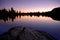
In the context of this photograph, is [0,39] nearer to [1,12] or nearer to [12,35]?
[12,35]

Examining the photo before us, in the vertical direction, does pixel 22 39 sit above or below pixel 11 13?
above

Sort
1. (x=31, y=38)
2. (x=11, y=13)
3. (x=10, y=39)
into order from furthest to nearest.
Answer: (x=11, y=13)
(x=31, y=38)
(x=10, y=39)

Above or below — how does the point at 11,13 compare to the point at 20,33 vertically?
below

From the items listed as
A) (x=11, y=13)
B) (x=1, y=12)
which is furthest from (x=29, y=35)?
(x=11, y=13)

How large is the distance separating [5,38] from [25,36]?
2.03m

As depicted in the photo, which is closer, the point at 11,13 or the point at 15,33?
the point at 15,33

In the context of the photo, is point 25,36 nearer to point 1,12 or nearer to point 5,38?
point 5,38

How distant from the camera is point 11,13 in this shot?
176875 millimetres

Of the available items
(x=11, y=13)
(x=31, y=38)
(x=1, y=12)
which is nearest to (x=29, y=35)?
Answer: (x=31, y=38)

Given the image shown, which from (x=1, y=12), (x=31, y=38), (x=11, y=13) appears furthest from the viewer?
(x=11, y=13)

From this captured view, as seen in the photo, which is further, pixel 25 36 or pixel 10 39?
pixel 25 36

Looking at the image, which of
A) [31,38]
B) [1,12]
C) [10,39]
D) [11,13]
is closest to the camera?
[10,39]

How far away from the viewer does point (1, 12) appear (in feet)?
489

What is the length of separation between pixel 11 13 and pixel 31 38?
549 ft
